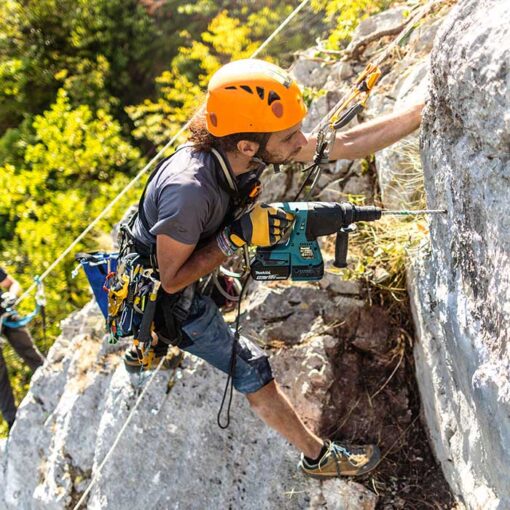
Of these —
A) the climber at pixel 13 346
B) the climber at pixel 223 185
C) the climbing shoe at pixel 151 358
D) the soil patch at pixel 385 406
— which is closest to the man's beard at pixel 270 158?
the climber at pixel 223 185

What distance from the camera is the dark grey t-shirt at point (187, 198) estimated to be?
2533mm

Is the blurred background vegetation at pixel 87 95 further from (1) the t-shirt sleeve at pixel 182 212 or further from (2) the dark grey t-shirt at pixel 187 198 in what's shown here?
(1) the t-shirt sleeve at pixel 182 212

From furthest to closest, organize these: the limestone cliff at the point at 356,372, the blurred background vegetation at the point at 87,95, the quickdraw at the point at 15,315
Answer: the blurred background vegetation at the point at 87,95 < the quickdraw at the point at 15,315 < the limestone cliff at the point at 356,372

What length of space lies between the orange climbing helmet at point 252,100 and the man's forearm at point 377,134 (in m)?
0.48

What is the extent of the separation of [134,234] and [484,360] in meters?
1.80

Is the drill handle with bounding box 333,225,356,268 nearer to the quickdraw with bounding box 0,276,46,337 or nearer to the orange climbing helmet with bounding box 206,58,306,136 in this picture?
the orange climbing helmet with bounding box 206,58,306,136

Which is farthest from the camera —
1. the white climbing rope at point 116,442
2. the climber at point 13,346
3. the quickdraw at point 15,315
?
the climber at point 13,346

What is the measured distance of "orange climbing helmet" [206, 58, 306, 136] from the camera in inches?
101

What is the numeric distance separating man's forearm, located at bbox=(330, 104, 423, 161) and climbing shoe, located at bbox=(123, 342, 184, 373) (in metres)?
1.48

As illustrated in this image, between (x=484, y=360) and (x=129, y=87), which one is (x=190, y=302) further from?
(x=129, y=87)

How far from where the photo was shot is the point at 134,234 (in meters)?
3.06

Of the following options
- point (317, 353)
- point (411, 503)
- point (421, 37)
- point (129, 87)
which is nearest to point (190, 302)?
point (317, 353)

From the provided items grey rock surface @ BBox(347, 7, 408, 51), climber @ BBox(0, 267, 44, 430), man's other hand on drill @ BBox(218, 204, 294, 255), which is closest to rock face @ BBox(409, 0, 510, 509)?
man's other hand on drill @ BBox(218, 204, 294, 255)

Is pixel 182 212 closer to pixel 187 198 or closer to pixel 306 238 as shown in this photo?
pixel 187 198
